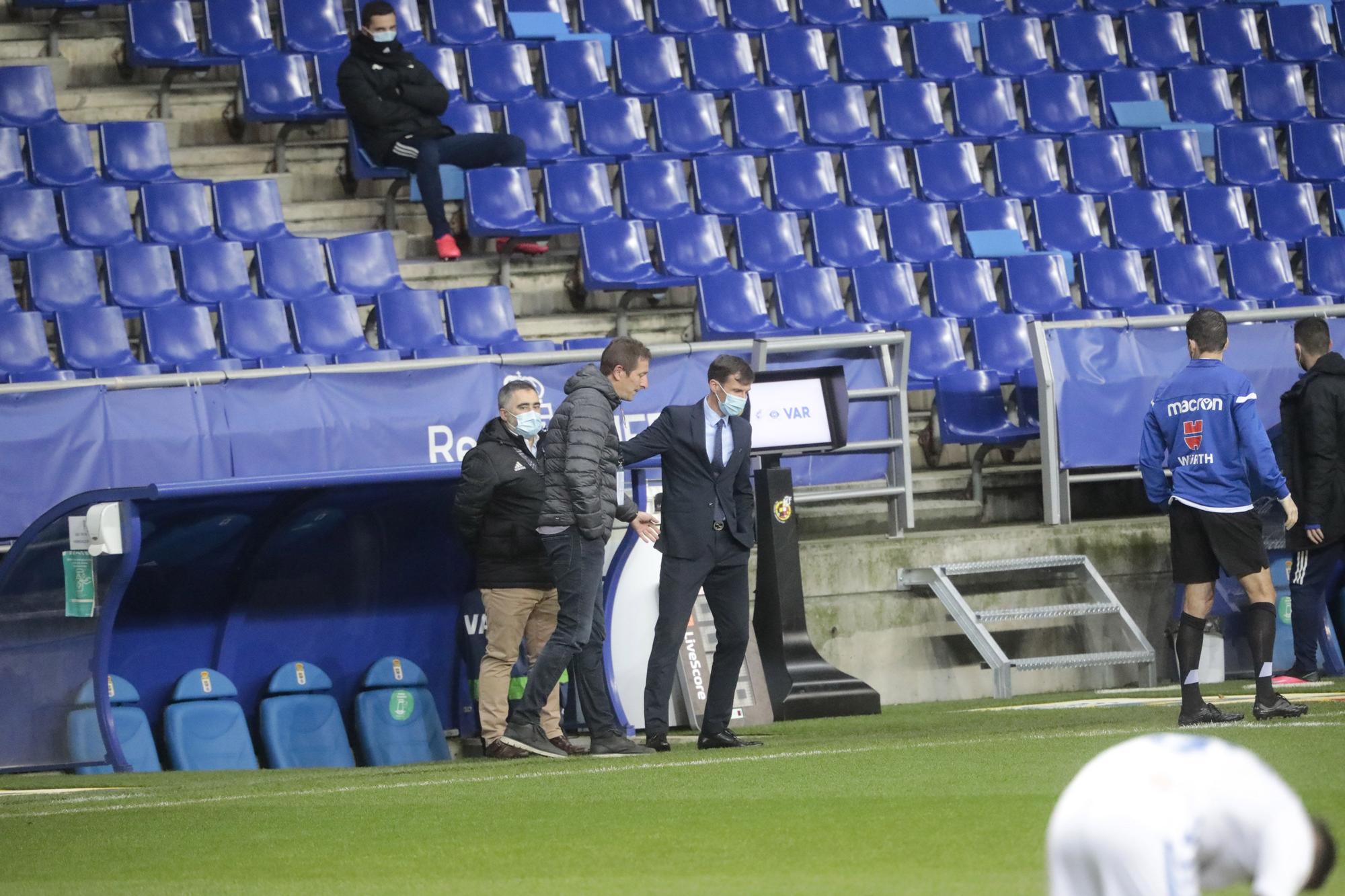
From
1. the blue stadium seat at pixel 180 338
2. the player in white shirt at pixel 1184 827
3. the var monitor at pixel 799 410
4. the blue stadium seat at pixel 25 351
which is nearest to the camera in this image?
the player in white shirt at pixel 1184 827

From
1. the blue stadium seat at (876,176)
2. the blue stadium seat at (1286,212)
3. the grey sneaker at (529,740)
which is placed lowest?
the grey sneaker at (529,740)

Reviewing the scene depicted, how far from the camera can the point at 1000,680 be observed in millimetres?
12664

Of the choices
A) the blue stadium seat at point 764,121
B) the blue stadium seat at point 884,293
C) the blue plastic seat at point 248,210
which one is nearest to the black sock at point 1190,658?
the blue stadium seat at point 884,293

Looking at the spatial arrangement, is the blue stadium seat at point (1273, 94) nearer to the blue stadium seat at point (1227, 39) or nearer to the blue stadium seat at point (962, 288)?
the blue stadium seat at point (1227, 39)

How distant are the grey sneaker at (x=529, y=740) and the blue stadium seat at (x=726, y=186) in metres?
7.50

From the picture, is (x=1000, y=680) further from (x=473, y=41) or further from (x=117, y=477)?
(x=473, y=41)

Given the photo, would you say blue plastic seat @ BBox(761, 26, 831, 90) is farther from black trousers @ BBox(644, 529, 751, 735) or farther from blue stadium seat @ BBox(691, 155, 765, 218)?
black trousers @ BBox(644, 529, 751, 735)

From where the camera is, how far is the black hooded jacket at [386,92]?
49.9 ft

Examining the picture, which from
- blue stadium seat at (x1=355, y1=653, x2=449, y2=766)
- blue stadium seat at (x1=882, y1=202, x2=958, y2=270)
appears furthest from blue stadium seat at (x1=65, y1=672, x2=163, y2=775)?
blue stadium seat at (x1=882, y1=202, x2=958, y2=270)

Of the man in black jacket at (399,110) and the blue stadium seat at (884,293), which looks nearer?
the man in black jacket at (399,110)

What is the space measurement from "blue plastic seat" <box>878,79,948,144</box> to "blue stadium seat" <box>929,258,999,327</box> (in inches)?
80.2

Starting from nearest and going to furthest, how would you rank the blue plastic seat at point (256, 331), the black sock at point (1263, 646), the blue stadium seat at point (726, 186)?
the black sock at point (1263, 646) → the blue plastic seat at point (256, 331) → the blue stadium seat at point (726, 186)

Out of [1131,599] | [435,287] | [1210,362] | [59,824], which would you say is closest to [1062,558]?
[1131,599]

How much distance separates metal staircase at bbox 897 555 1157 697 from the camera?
1263 centimetres
